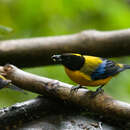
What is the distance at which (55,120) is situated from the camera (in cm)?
326

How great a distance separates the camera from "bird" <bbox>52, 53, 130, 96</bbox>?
10.7 ft

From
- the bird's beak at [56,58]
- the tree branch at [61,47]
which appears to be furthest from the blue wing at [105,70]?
the tree branch at [61,47]

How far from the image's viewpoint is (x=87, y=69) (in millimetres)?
3432

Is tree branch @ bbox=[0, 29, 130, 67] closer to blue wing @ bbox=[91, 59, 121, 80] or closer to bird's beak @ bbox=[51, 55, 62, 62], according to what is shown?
blue wing @ bbox=[91, 59, 121, 80]

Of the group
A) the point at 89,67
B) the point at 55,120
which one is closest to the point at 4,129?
the point at 55,120

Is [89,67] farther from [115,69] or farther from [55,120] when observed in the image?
[55,120]

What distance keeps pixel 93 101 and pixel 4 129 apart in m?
0.81

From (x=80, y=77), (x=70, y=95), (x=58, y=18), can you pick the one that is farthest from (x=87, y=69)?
(x=58, y=18)

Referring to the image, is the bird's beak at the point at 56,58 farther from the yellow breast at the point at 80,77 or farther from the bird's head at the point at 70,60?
the yellow breast at the point at 80,77

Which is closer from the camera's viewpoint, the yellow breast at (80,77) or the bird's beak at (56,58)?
the bird's beak at (56,58)

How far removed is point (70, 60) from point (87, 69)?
26 centimetres

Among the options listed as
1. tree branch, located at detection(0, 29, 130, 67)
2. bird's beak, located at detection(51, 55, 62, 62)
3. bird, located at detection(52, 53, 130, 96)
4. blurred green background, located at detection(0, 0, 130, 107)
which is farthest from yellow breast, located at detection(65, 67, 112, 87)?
blurred green background, located at detection(0, 0, 130, 107)

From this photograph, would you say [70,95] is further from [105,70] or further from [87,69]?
[105,70]

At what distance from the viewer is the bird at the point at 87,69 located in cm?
326
